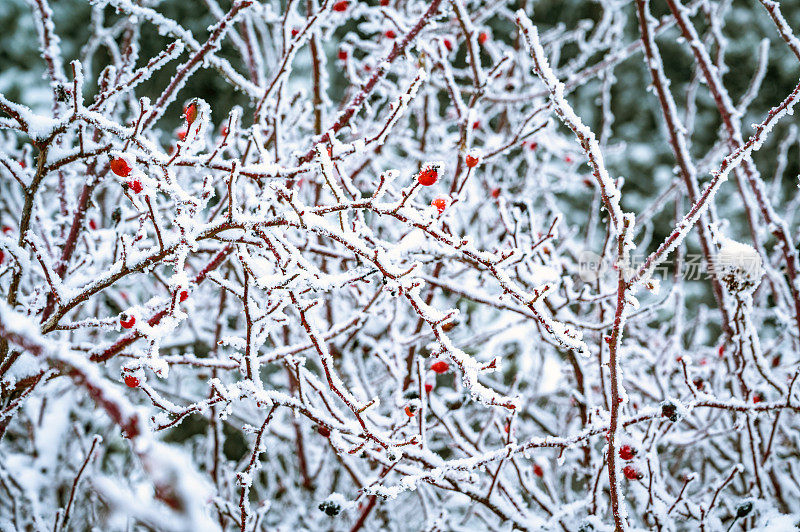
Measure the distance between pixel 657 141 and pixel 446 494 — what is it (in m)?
8.56

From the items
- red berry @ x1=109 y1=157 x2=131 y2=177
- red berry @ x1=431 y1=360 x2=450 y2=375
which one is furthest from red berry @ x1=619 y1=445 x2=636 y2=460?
red berry @ x1=109 y1=157 x2=131 y2=177

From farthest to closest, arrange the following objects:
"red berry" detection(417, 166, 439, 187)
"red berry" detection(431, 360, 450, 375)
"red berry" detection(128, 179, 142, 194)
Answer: "red berry" detection(431, 360, 450, 375)
"red berry" detection(128, 179, 142, 194)
"red berry" detection(417, 166, 439, 187)

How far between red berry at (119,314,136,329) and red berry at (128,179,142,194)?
0.26m

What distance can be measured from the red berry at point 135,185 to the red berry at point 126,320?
255 millimetres

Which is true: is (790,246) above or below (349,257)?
above

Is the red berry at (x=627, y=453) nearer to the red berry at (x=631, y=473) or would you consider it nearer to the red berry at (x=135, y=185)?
the red berry at (x=631, y=473)

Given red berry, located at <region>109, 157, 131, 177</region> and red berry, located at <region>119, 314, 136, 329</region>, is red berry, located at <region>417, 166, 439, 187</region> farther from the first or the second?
red berry, located at <region>119, 314, 136, 329</region>

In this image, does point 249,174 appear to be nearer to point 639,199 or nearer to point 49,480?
point 49,480

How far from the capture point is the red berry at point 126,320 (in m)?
1.15

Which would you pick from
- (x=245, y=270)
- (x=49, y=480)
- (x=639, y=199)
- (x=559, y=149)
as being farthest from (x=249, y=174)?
(x=639, y=199)

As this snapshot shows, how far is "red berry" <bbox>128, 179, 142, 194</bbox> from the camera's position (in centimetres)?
106

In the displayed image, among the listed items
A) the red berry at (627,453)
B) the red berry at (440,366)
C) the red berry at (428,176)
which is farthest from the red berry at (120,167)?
the red berry at (627,453)

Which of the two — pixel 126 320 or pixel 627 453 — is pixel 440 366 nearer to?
pixel 627 453

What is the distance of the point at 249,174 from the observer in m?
1.18
